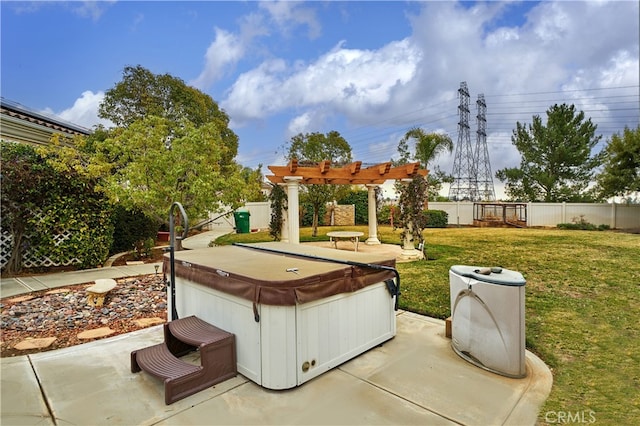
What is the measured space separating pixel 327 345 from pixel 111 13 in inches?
341

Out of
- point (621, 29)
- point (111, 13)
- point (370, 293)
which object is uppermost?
point (111, 13)

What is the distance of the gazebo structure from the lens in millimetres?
8552

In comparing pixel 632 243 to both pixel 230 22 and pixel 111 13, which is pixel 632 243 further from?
pixel 111 13

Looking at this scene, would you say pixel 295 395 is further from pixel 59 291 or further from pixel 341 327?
pixel 59 291

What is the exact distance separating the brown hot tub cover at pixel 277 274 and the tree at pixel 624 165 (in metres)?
18.0

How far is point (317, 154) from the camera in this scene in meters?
12.7

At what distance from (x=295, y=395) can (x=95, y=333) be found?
2.69m

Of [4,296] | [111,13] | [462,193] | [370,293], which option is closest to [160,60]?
[111,13]

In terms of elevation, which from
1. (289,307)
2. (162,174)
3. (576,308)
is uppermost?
(162,174)

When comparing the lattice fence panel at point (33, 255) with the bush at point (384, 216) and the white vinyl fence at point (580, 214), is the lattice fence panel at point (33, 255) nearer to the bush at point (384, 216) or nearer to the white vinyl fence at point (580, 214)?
the bush at point (384, 216)

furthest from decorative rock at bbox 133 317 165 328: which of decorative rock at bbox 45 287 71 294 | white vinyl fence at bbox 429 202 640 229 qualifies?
white vinyl fence at bbox 429 202 640 229

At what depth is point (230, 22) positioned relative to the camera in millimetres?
8156

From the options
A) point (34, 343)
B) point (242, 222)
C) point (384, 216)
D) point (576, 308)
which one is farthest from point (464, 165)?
point (34, 343)

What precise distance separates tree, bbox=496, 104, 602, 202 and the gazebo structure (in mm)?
15512
